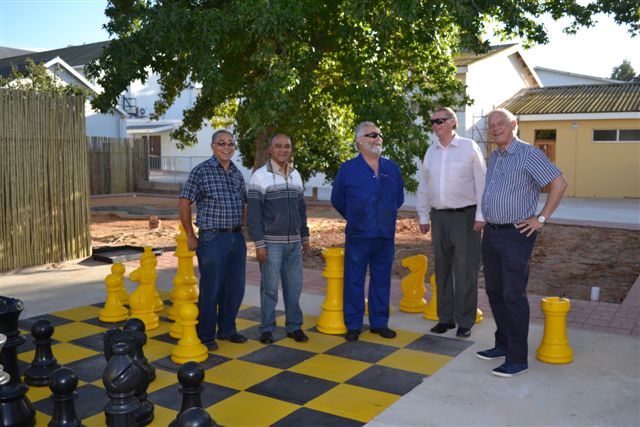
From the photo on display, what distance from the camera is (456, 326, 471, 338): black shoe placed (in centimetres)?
532

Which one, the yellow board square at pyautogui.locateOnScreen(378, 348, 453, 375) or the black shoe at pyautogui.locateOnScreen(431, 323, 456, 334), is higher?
the black shoe at pyautogui.locateOnScreen(431, 323, 456, 334)

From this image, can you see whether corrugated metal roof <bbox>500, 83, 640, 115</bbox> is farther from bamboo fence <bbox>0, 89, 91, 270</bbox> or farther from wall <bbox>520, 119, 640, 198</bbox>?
bamboo fence <bbox>0, 89, 91, 270</bbox>

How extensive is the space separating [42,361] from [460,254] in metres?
3.46

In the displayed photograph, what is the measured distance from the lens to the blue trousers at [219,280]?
4.96m

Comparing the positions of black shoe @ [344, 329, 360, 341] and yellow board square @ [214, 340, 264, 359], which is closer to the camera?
yellow board square @ [214, 340, 264, 359]

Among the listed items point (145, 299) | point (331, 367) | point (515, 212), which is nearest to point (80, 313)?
point (145, 299)

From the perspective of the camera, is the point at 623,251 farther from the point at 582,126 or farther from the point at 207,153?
the point at 207,153

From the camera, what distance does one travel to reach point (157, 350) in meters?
4.96

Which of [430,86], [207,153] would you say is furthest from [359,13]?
[207,153]

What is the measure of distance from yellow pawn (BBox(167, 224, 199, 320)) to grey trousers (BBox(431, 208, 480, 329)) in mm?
2214

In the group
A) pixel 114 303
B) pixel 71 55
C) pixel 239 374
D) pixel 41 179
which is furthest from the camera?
pixel 71 55

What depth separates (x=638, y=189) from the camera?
23.1 metres

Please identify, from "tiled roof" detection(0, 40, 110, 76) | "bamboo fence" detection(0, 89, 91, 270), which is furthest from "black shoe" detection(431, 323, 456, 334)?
"tiled roof" detection(0, 40, 110, 76)

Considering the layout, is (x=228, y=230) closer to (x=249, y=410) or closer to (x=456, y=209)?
(x=249, y=410)
